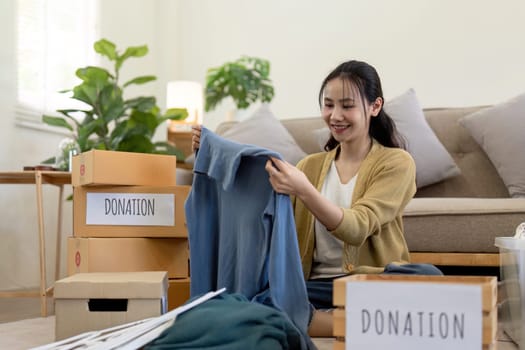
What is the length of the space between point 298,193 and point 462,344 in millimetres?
556

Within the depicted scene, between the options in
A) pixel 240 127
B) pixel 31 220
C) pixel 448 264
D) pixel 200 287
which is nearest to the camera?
pixel 200 287

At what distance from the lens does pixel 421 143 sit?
8.55 ft

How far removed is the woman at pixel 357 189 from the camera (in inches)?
64.6

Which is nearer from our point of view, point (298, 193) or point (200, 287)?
point (298, 193)

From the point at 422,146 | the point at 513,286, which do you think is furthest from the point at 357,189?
the point at 422,146

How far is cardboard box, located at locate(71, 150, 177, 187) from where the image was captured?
197 cm

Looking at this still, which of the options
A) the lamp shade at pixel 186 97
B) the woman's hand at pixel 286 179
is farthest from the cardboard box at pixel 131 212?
the lamp shade at pixel 186 97

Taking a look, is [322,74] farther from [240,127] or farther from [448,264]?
[448,264]

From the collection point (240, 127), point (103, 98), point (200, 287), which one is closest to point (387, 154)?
point (200, 287)

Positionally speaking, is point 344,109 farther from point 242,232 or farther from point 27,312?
point 27,312

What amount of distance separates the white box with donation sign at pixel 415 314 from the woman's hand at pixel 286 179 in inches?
16.3

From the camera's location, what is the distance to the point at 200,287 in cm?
171

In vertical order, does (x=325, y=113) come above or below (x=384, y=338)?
above

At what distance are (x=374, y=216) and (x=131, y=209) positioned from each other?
777 millimetres
